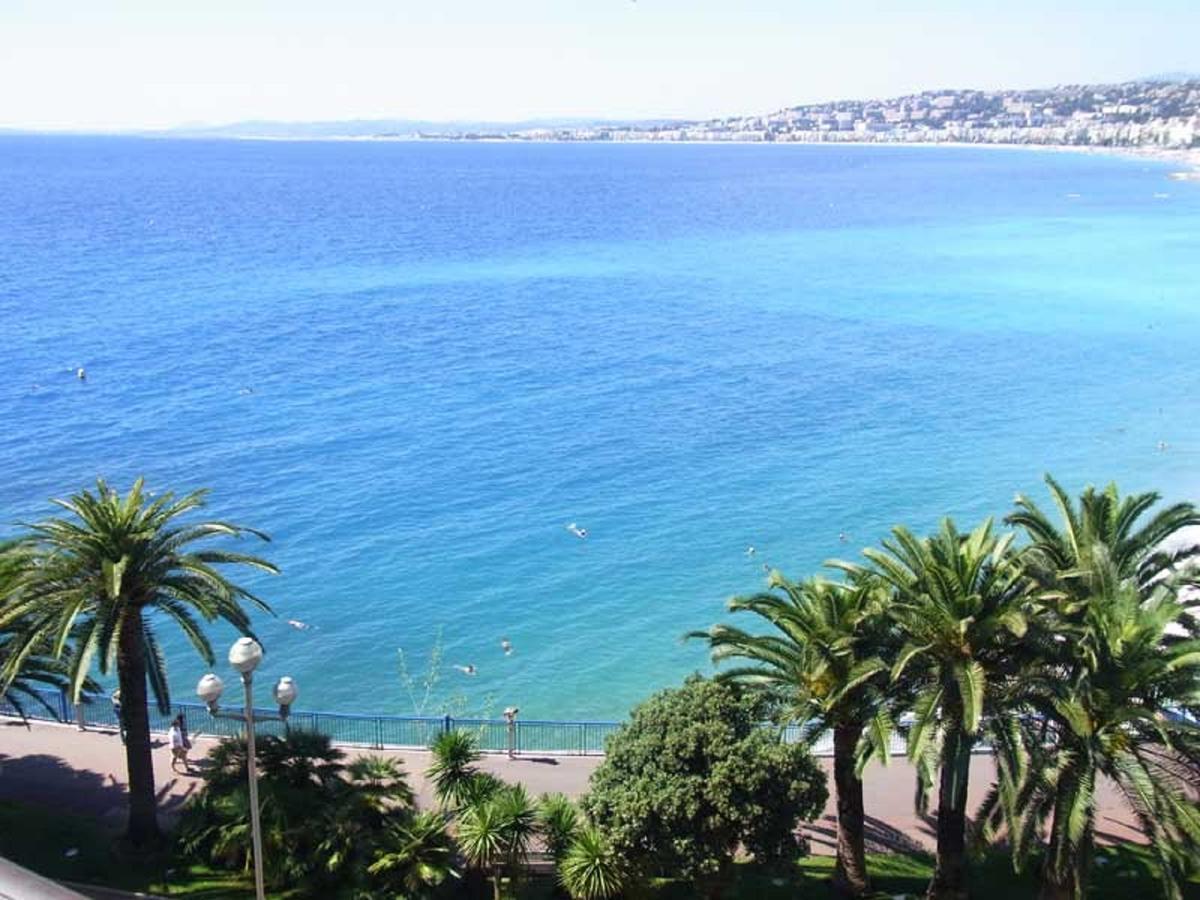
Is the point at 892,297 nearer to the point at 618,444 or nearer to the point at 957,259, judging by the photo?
the point at 957,259

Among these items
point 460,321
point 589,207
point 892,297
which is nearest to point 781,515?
point 460,321

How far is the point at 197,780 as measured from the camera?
19.8 m

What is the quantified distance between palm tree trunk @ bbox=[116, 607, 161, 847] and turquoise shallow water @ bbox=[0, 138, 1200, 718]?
10407 mm

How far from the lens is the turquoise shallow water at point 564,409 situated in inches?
1299

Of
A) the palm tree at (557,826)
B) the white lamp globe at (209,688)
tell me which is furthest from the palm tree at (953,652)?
the white lamp globe at (209,688)

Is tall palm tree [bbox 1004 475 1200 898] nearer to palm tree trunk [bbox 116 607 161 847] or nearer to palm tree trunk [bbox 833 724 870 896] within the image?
palm tree trunk [bbox 833 724 870 896]

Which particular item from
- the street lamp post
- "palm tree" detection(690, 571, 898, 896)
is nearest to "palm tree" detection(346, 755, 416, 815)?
the street lamp post

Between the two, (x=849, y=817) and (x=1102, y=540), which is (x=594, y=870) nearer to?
(x=849, y=817)

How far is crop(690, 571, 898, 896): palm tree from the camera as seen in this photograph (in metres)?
15.6

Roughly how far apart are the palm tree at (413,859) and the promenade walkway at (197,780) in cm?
359

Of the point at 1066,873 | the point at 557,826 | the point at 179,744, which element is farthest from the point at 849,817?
the point at 179,744

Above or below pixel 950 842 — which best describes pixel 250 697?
above

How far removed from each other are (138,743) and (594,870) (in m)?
7.48

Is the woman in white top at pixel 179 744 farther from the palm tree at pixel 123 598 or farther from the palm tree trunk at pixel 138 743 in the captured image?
the palm tree trunk at pixel 138 743
